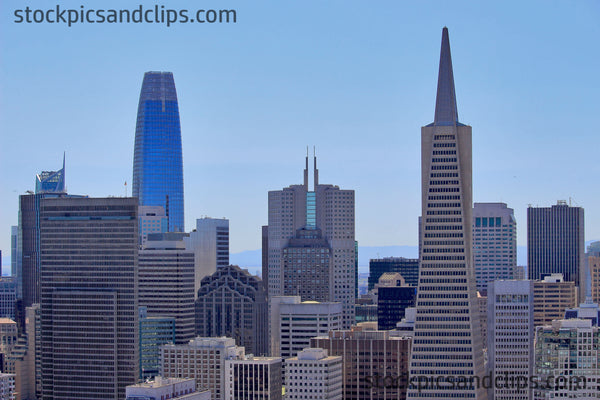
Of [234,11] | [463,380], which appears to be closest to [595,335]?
[463,380]

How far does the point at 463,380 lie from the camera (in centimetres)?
19875

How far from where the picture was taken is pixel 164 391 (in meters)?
183

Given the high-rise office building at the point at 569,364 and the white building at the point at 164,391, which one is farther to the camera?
the high-rise office building at the point at 569,364

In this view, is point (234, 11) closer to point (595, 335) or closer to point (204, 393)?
point (204, 393)

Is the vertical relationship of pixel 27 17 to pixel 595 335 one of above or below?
above

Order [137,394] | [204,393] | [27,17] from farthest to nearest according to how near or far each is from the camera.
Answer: [204,393], [137,394], [27,17]

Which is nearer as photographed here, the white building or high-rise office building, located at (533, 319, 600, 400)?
the white building

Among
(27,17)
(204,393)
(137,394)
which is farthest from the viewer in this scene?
(204,393)

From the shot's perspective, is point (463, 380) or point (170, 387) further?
point (463, 380)

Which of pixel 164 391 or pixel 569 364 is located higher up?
pixel 569 364

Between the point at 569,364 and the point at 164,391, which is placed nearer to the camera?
the point at 164,391

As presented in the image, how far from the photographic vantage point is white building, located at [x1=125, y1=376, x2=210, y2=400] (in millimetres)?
181250

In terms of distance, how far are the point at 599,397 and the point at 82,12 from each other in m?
103

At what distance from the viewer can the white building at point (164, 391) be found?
181250 mm
